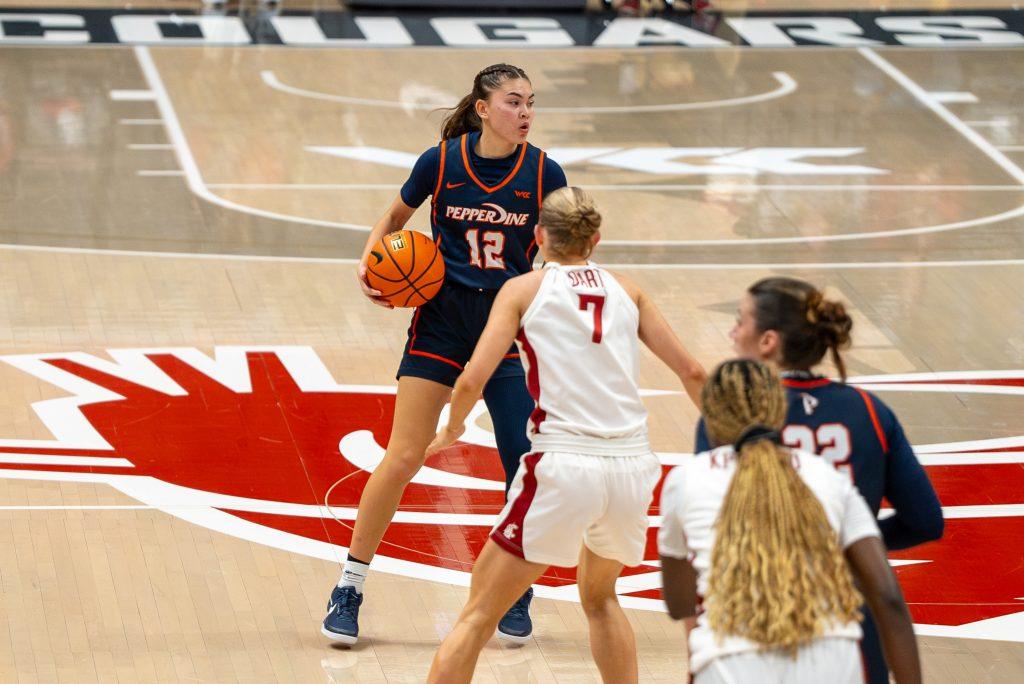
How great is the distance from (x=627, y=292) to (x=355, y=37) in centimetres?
1338

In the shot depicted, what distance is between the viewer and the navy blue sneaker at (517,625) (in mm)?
5902

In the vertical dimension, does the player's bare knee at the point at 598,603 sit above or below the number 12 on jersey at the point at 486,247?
below

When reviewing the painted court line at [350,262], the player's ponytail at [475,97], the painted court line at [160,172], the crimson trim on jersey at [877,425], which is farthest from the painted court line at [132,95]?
the crimson trim on jersey at [877,425]

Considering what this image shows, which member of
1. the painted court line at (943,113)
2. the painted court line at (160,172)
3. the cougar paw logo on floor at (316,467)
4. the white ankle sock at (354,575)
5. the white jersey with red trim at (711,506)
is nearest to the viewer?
the white jersey with red trim at (711,506)

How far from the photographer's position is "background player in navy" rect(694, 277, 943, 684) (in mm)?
3846

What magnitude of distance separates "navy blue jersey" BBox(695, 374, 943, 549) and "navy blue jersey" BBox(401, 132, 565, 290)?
2.06 meters

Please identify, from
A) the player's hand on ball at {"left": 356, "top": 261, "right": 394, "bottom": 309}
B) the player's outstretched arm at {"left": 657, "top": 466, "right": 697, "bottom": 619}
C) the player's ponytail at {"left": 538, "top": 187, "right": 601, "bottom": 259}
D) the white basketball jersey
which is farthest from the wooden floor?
the player's outstretched arm at {"left": 657, "top": 466, "right": 697, "bottom": 619}

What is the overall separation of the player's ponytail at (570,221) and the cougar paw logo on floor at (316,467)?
6.21 ft

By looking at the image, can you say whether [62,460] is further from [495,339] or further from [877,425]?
[877,425]

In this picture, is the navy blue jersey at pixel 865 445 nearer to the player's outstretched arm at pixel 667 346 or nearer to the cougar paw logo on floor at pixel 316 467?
the player's outstretched arm at pixel 667 346

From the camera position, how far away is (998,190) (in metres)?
12.8

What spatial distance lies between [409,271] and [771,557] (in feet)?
8.73

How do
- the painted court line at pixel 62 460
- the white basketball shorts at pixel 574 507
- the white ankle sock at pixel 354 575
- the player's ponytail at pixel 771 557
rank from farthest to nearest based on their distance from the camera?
1. the painted court line at pixel 62 460
2. the white ankle sock at pixel 354 575
3. the white basketball shorts at pixel 574 507
4. the player's ponytail at pixel 771 557

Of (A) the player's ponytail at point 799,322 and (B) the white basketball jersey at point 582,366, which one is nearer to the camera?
(A) the player's ponytail at point 799,322
